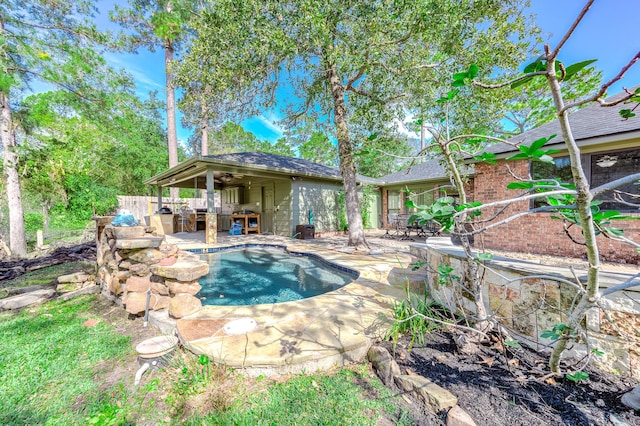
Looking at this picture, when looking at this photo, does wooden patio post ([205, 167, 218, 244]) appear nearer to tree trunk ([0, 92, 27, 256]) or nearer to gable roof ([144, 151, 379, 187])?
gable roof ([144, 151, 379, 187])

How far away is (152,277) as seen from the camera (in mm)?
3268

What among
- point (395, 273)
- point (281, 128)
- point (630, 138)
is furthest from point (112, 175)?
point (630, 138)

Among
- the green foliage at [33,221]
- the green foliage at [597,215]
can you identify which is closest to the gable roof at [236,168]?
the green foliage at [33,221]

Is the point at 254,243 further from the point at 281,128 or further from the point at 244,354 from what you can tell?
the point at 244,354

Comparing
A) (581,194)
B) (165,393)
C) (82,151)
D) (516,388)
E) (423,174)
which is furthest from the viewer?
(82,151)

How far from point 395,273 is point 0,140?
1092 cm

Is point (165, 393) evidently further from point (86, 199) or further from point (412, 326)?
point (86, 199)

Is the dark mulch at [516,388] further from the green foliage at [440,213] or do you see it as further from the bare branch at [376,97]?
the bare branch at [376,97]

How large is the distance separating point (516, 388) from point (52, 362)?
12.2 ft

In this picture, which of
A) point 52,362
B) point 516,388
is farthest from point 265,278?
point 516,388

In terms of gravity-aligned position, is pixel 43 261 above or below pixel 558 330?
below

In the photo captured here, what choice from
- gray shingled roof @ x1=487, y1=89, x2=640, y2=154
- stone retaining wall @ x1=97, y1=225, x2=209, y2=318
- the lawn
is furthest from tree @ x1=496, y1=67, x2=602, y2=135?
stone retaining wall @ x1=97, y1=225, x2=209, y2=318

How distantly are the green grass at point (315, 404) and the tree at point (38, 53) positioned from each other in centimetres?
917

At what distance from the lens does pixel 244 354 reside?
2.09 metres
